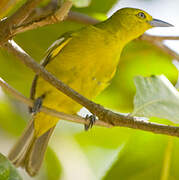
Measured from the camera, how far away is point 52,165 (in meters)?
2.87

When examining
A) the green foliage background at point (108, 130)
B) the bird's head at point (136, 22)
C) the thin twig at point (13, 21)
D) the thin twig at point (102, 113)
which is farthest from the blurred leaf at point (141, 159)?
the thin twig at point (13, 21)

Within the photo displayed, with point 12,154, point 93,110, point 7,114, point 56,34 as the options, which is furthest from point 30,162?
point 93,110

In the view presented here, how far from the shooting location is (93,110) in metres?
1.38

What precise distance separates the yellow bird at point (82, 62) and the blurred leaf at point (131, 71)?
0.10 meters

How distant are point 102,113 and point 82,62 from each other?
1.17 meters

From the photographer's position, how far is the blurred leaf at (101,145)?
2.78 m

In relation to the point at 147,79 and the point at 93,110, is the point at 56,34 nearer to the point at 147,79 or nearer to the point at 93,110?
the point at 147,79

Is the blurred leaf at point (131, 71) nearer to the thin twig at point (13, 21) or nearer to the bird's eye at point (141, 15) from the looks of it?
the bird's eye at point (141, 15)

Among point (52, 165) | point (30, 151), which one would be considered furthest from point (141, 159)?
point (30, 151)

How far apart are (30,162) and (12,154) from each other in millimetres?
133

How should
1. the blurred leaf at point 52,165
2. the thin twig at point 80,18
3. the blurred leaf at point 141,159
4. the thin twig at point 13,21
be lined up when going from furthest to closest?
the blurred leaf at point 52,165, the thin twig at point 80,18, the blurred leaf at point 141,159, the thin twig at point 13,21

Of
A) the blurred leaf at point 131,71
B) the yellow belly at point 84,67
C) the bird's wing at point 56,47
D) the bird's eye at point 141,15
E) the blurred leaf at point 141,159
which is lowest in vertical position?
the blurred leaf at point 141,159

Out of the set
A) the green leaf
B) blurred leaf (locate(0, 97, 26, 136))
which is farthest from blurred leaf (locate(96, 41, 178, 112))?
the green leaf

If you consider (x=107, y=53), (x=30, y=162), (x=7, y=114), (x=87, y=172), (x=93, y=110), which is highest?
(x=93, y=110)
